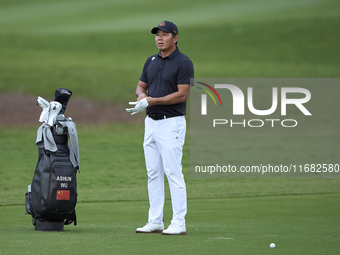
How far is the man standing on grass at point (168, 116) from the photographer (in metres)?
6.41

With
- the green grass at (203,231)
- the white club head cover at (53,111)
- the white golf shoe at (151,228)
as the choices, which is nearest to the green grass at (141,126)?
the green grass at (203,231)

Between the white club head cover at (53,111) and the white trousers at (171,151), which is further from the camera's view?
the white club head cover at (53,111)

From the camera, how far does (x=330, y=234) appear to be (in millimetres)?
6535

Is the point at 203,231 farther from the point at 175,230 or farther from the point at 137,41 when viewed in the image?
the point at 137,41

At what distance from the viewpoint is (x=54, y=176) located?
6590mm

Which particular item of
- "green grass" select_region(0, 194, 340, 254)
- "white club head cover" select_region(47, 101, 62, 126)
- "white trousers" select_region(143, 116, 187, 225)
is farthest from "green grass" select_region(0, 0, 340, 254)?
"white club head cover" select_region(47, 101, 62, 126)

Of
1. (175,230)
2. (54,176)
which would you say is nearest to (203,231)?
(175,230)

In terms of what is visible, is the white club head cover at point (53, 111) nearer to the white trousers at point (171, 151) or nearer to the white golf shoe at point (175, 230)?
the white trousers at point (171, 151)

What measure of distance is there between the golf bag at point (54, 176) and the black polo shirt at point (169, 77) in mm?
788

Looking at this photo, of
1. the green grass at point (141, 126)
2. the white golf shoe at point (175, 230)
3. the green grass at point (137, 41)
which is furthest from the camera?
the green grass at point (137, 41)

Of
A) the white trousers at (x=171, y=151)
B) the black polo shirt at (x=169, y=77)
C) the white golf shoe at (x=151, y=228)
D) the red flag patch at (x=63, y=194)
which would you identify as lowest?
the white golf shoe at (x=151, y=228)

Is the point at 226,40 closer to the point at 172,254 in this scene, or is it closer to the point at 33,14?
the point at 33,14

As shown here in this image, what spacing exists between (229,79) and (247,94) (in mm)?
840

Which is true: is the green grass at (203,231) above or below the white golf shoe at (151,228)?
below
